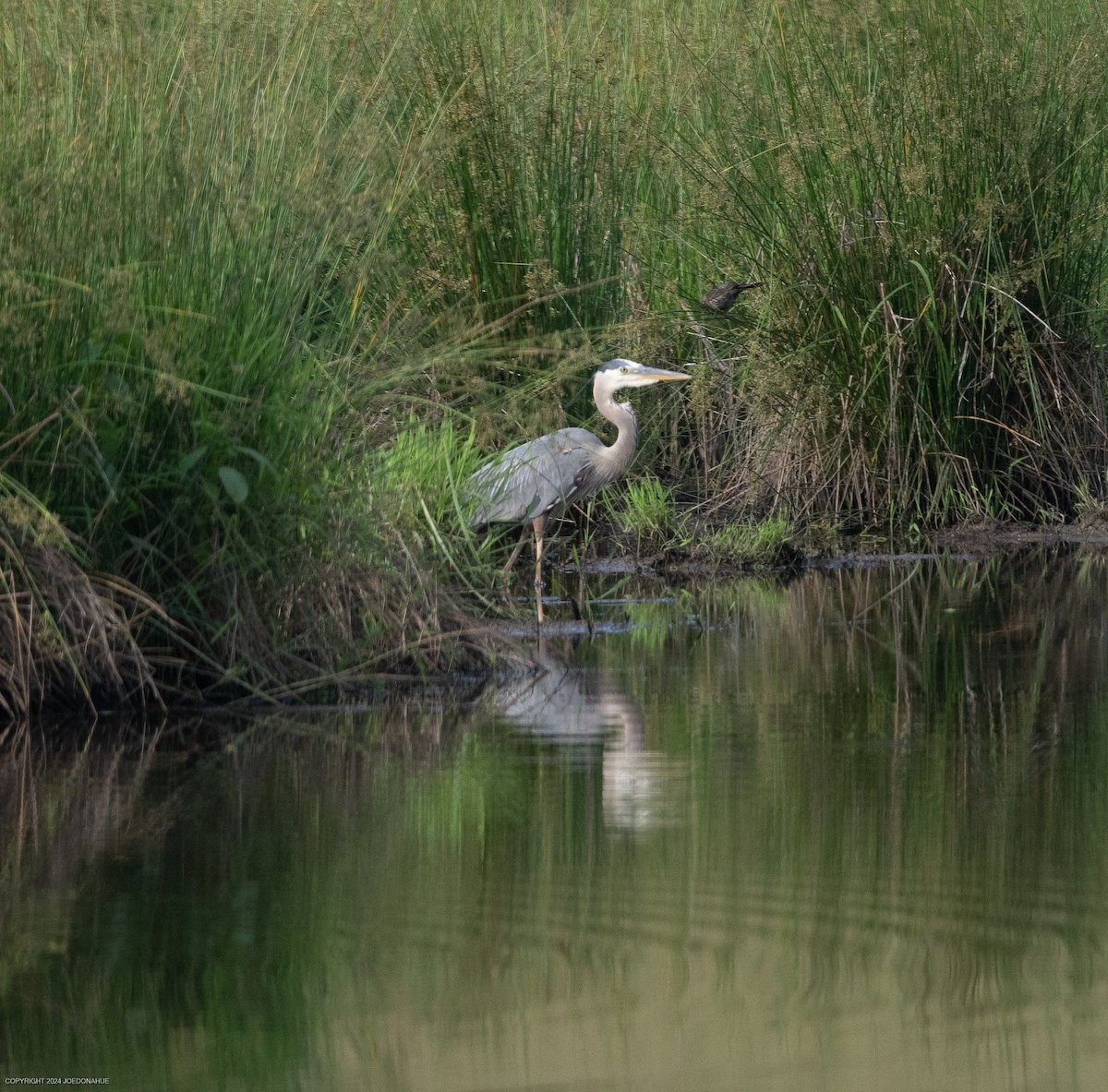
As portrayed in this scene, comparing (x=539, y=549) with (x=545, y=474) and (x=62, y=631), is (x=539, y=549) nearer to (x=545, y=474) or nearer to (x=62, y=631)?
(x=545, y=474)

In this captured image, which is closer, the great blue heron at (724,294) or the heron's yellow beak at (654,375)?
the heron's yellow beak at (654,375)

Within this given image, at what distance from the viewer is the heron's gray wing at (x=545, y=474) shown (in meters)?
8.08

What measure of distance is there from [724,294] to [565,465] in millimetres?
1748

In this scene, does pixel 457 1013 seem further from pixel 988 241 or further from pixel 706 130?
pixel 706 130

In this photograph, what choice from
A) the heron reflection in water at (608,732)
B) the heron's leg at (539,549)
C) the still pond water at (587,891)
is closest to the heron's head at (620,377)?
the heron's leg at (539,549)

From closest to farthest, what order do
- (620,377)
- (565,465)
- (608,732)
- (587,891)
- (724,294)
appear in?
(587,891) < (608,732) < (565,465) < (620,377) < (724,294)

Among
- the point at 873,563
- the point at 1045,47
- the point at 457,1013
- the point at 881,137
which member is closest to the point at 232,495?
the point at 457,1013

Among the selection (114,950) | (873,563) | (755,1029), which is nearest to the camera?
(755,1029)

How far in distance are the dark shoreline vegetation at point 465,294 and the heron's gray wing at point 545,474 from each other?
204 mm

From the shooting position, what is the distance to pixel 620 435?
29.1 ft

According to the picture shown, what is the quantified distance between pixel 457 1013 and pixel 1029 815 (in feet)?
5.44

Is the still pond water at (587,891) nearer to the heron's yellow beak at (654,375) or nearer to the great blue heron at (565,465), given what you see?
the great blue heron at (565,465)

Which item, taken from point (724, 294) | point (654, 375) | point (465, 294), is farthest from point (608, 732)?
point (724, 294)

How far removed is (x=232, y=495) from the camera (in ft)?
18.2
